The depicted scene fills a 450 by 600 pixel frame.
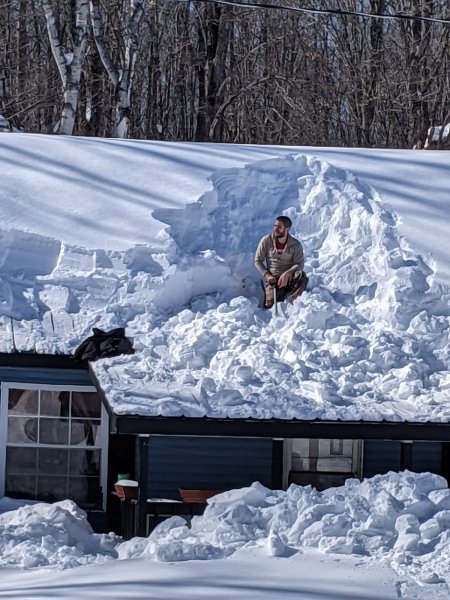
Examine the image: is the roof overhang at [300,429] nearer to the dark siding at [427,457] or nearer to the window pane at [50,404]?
the dark siding at [427,457]

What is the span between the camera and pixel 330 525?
10.9 metres

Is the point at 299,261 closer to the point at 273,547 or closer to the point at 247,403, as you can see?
the point at 247,403

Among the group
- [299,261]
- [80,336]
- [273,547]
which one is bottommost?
[273,547]

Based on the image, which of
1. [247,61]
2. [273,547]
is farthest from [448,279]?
[247,61]

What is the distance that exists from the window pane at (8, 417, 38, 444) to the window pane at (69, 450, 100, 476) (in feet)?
1.70

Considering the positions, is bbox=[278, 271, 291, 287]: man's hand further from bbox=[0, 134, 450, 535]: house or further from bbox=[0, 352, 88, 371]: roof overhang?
bbox=[0, 352, 88, 371]: roof overhang

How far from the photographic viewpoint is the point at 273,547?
34.2 ft

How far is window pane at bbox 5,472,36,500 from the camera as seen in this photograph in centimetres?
1400

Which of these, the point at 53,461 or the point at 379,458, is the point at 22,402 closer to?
the point at 53,461

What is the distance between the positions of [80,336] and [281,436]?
2.94 m

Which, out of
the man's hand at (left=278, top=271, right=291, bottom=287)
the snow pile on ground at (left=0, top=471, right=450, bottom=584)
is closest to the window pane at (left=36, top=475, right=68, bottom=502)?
the snow pile on ground at (left=0, top=471, right=450, bottom=584)

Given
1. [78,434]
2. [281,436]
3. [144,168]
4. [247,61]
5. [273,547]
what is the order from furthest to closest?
[247,61]
[144,168]
[78,434]
[281,436]
[273,547]

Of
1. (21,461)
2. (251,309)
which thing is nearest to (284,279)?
(251,309)

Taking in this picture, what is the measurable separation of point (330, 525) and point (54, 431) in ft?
14.5
